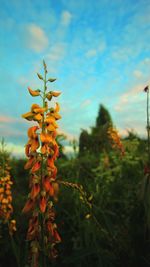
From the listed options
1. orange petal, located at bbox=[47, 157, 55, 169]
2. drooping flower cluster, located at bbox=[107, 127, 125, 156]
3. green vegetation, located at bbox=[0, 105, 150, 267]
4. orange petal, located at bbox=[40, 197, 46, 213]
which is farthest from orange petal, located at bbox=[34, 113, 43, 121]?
drooping flower cluster, located at bbox=[107, 127, 125, 156]

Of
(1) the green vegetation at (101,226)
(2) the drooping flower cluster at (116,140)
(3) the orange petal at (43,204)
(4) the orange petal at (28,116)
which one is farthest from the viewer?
(2) the drooping flower cluster at (116,140)

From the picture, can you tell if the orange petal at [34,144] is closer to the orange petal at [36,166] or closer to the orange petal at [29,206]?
the orange petal at [36,166]

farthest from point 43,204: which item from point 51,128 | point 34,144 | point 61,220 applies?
point 61,220

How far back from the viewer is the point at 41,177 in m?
1.85

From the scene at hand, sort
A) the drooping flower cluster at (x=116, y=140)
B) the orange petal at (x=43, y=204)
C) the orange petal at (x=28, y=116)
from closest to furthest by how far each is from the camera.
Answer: the orange petal at (x=43, y=204)
the orange petal at (x=28, y=116)
the drooping flower cluster at (x=116, y=140)

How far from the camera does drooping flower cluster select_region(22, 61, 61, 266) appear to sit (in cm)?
182

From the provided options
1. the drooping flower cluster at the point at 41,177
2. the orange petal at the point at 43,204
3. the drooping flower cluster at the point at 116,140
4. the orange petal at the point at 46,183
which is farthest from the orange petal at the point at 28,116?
the drooping flower cluster at the point at 116,140

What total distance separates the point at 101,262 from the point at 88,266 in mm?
416

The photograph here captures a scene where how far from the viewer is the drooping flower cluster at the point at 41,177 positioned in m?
1.82

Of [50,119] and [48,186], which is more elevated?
[50,119]

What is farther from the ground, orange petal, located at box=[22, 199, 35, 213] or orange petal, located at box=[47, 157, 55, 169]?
orange petal, located at box=[47, 157, 55, 169]

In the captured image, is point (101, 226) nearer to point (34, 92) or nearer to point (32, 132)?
point (32, 132)

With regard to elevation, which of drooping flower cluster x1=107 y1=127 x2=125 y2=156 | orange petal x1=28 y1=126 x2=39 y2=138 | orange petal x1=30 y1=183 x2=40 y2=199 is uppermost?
drooping flower cluster x1=107 y1=127 x2=125 y2=156

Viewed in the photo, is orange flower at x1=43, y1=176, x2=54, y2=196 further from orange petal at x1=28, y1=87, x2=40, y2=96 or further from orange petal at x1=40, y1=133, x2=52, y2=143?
orange petal at x1=28, y1=87, x2=40, y2=96
